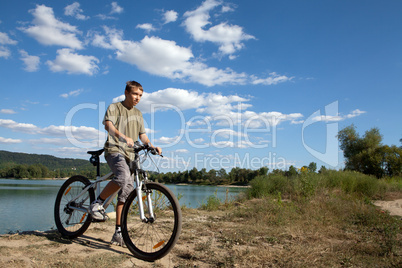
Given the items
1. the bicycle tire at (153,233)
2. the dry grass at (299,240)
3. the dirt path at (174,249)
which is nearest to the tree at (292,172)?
the dry grass at (299,240)

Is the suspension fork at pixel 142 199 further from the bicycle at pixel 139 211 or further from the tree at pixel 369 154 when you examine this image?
the tree at pixel 369 154

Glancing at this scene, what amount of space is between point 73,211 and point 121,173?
3.96ft

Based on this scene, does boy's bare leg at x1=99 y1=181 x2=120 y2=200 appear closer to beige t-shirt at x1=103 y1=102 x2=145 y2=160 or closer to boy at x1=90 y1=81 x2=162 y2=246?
boy at x1=90 y1=81 x2=162 y2=246

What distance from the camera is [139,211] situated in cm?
284

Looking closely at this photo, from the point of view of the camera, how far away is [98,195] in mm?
3465

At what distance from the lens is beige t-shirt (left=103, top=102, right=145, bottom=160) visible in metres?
Answer: 3.24

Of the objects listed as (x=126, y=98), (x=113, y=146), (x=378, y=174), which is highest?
(x=126, y=98)

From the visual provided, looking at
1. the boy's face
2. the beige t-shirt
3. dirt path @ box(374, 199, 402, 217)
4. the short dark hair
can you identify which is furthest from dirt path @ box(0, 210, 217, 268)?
dirt path @ box(374, 199, 402, 217)

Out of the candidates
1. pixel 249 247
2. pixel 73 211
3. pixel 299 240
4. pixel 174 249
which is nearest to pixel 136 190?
pixel 174 249

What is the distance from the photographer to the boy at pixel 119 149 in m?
3.15

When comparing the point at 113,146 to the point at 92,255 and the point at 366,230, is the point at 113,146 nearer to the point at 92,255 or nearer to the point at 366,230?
the point at 92,255

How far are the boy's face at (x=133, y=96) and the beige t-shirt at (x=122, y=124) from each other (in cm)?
11

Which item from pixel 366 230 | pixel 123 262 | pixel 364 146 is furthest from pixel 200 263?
pixel 364 146

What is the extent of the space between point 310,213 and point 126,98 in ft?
13.9
